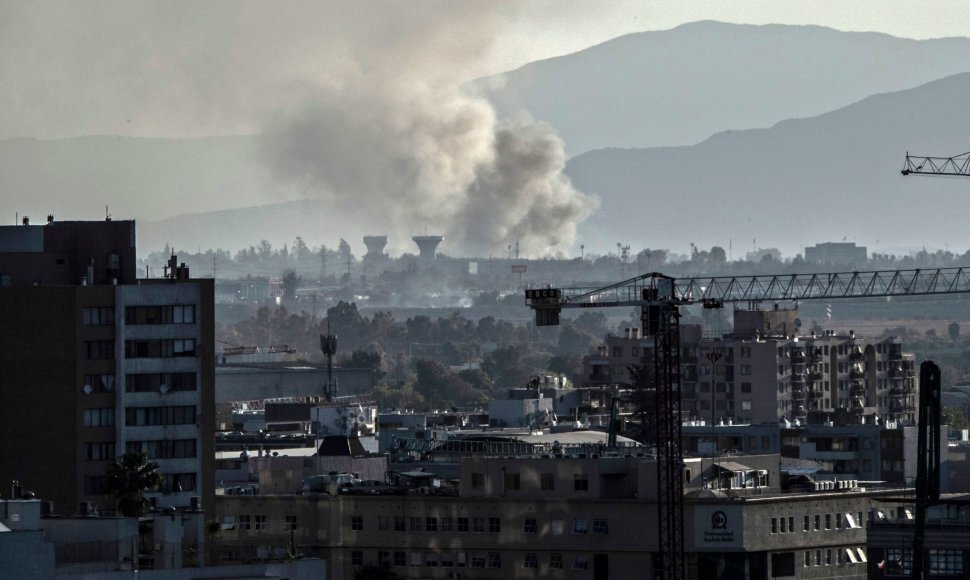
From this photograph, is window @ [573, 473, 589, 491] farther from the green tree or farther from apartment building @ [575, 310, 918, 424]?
the green tree

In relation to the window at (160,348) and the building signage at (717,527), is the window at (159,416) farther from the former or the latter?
the building signage at (717,527)

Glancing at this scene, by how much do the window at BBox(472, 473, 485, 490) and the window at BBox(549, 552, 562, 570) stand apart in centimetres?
347

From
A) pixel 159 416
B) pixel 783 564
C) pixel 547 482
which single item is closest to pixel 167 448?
pixel 159 416

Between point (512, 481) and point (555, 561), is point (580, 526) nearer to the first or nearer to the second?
point (555, 561)

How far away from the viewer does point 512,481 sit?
75.3m

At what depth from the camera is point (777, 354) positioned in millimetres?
166125

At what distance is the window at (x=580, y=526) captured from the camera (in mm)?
72938

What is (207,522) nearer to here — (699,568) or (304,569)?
(699,568)

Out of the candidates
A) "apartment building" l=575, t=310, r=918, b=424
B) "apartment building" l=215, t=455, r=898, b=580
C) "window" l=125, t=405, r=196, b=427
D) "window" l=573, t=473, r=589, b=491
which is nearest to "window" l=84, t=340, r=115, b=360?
"window" l=125, t=405, r=196, b=427

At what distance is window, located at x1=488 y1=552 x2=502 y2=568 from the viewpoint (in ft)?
242

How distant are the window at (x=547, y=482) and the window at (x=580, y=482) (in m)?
0.67

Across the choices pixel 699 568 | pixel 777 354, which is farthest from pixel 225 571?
pixel 777 354

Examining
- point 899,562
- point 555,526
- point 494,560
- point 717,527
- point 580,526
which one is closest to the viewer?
point 899,562

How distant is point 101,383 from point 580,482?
46.6ft
